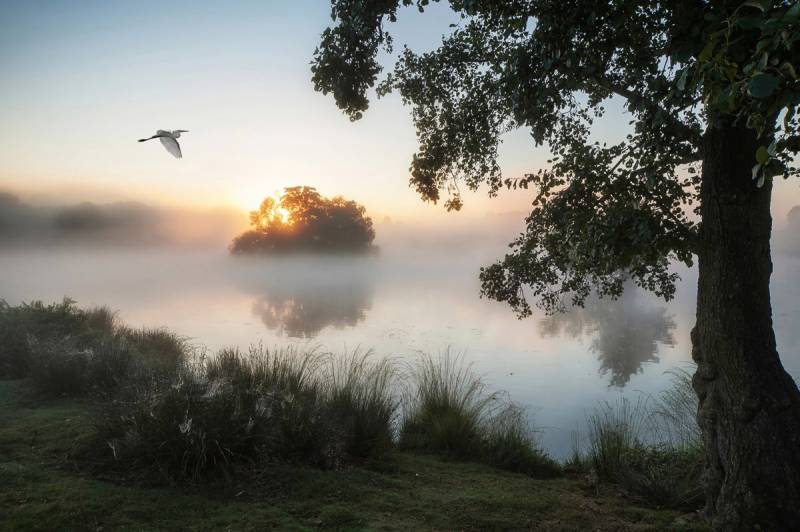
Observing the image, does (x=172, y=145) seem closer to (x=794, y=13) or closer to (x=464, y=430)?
(x=464, y=430)

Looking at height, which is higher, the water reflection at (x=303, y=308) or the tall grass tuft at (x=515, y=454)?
the water reflection at (x=303, y=308)

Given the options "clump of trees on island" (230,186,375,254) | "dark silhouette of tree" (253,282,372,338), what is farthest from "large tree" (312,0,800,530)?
"clump of trees on island" (230,186,375,254)

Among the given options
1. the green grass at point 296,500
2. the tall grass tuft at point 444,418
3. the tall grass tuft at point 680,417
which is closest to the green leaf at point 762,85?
the green grass at point 296,500

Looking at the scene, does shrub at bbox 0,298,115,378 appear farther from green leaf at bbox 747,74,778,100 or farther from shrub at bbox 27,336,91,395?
green leaf at bbox 747,74,778,100

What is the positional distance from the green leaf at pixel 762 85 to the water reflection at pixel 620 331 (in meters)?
13.7

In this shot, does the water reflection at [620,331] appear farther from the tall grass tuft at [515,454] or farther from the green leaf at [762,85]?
the green leaf at [762,85]

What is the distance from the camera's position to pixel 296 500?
4164 millimetres

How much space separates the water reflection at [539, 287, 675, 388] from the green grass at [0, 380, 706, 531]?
406 inches

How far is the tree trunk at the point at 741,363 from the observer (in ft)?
12.9

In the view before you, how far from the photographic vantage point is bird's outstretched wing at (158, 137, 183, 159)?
5055mm

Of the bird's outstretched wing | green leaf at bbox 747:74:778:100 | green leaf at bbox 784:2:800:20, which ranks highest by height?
the bird's outstretched wing

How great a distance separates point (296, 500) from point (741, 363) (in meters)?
3.93

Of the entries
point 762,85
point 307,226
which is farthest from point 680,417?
point 307,226

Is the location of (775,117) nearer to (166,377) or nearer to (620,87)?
(620,87)
